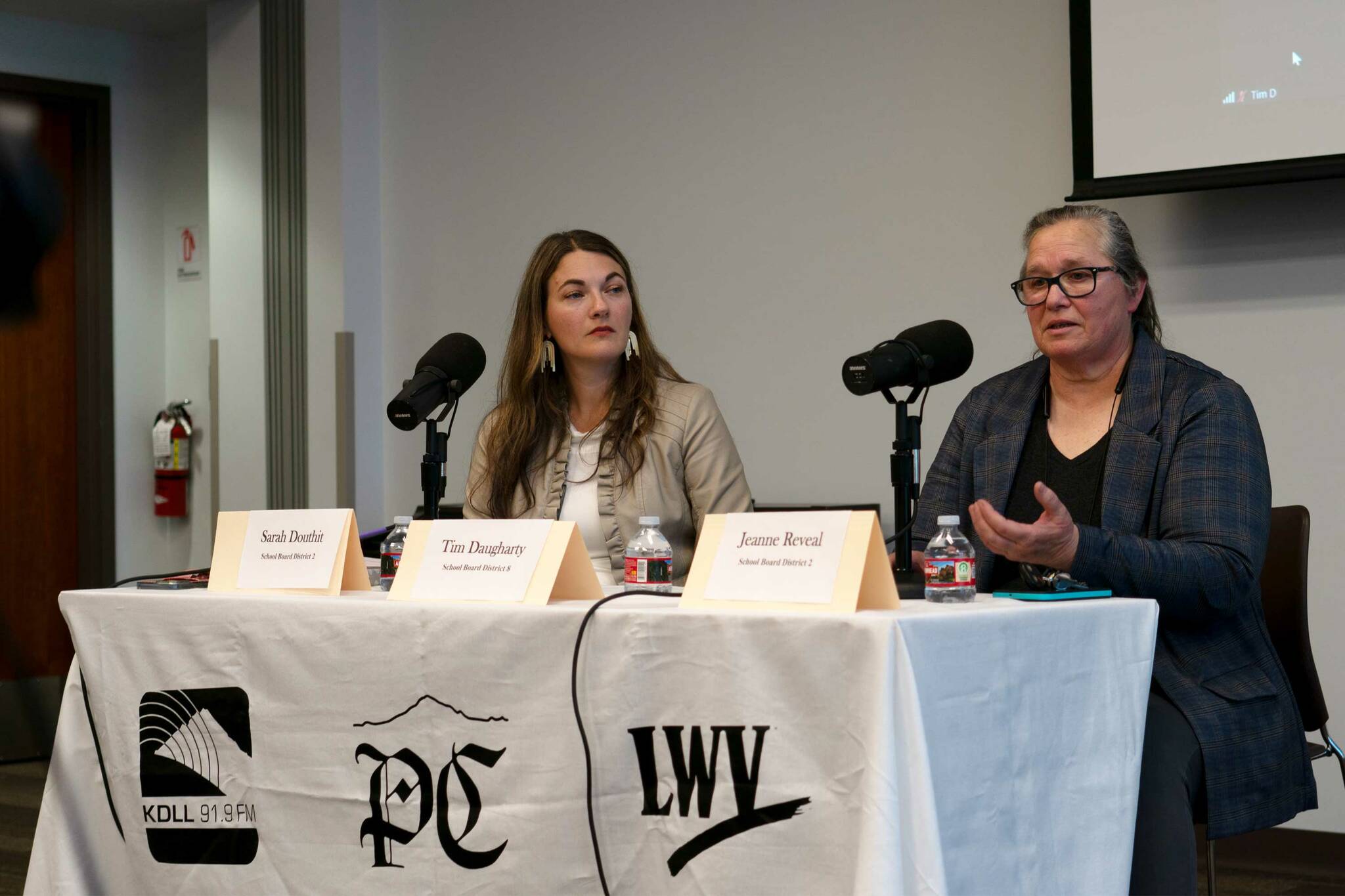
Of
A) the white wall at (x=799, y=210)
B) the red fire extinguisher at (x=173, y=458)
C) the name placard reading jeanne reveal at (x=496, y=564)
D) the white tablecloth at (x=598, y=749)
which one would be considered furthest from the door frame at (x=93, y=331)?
the name placard reading jeanne reveal at (x=496, y=564)

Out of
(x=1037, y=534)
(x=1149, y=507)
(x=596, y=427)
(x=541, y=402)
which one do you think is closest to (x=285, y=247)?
(x=541, y=402)

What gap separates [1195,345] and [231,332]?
3372 millimetres

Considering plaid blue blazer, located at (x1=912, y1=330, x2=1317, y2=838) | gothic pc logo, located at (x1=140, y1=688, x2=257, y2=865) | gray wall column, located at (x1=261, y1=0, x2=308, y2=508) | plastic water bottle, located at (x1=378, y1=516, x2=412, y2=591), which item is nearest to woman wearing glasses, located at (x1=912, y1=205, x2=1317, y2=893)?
plaid blue blazer, located at (x1=912, y1=330, x2=1317, y2=838)

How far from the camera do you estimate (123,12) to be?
516 cm

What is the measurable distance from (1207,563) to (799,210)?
2308 mm

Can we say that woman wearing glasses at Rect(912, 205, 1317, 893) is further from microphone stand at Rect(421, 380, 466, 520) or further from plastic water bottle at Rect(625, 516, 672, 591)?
microphone stand at Rect(421, 380, 466, 520)

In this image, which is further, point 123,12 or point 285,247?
point 123,12

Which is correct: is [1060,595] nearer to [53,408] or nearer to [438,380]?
[438,380]

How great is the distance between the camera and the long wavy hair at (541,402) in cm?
245

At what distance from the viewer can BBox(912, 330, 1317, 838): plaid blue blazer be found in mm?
1798

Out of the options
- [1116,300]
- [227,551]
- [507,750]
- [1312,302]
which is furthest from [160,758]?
[1312,302]

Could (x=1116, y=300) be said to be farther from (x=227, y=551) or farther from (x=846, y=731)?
(x=227, y=551)

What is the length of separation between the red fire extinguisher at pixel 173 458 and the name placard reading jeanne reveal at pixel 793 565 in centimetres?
429

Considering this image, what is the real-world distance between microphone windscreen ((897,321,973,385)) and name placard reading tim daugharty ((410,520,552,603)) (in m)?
0.55
